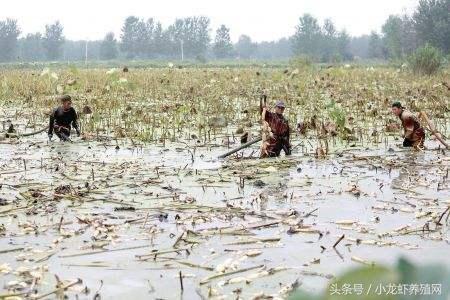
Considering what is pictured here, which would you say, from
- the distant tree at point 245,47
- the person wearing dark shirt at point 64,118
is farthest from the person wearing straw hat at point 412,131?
the distant tree at point 245,47

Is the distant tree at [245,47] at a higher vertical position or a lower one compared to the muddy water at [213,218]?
higher

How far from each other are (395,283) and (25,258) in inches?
127

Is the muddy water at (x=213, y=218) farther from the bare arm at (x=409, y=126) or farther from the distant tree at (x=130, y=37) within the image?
the distant tree at (x=130, y=37)

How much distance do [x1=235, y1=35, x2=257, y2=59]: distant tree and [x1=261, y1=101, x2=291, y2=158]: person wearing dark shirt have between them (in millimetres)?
98450

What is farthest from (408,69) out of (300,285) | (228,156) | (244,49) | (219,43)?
(244,49)

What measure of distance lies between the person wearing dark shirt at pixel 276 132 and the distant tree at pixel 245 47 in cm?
9845

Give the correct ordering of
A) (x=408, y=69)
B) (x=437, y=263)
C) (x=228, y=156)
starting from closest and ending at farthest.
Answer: (x=437, y=263), (x=228, y=156), (x=408, y=69)

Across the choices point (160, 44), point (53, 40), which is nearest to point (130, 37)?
point (160, 44)

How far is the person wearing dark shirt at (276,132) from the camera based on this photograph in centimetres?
712

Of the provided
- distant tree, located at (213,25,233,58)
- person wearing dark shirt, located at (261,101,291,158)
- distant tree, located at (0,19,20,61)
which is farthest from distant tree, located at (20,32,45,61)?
person wearing dark shirt, located at (261,101,291,158)

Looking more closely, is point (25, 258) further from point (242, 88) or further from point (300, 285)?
point (242, 88)

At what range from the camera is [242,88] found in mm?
17094

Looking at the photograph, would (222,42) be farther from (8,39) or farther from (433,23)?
(433,23)

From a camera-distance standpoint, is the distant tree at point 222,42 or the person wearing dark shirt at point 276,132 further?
the distant tree at point 222,42
